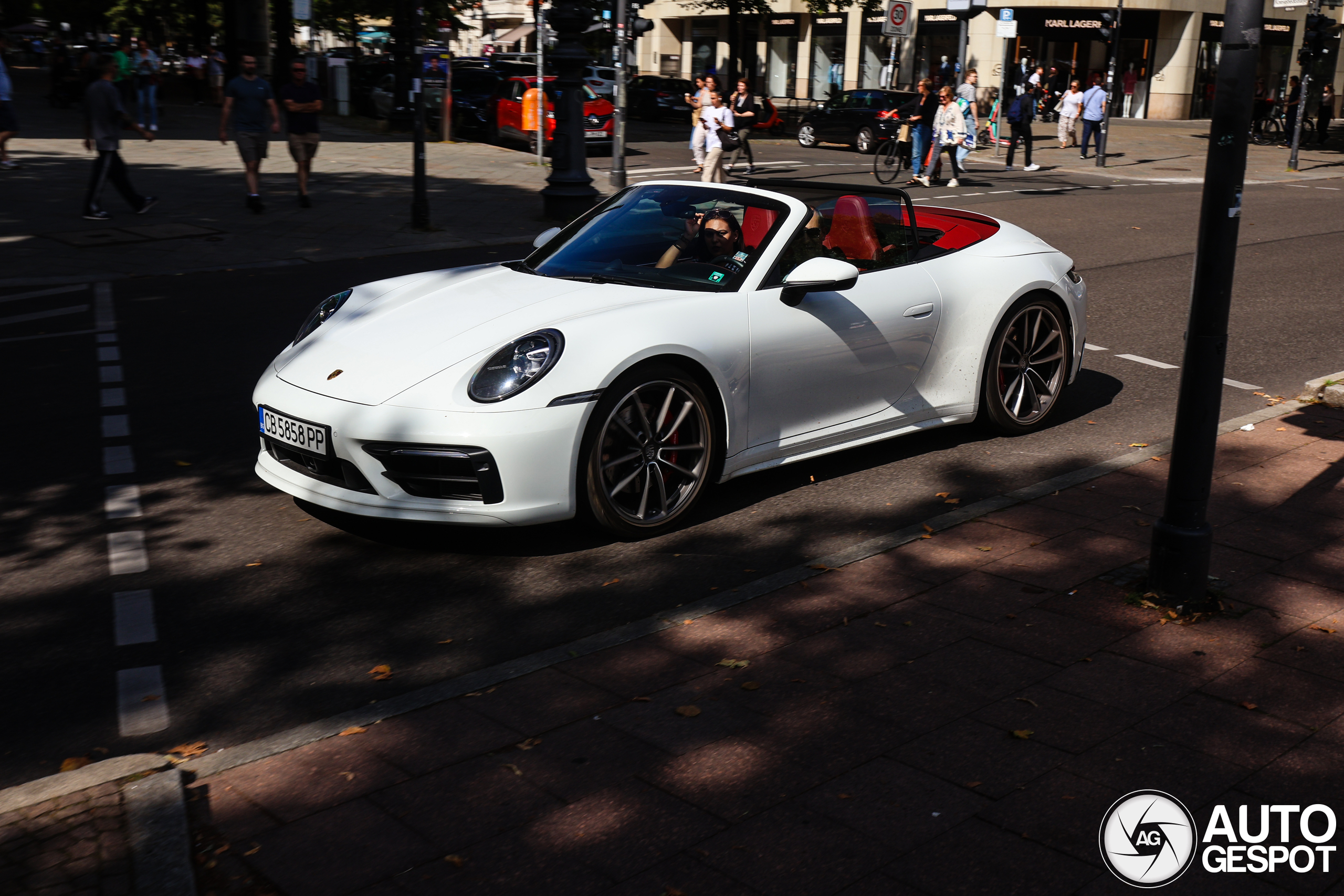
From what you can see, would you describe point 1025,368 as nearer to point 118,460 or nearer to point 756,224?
point 756,224

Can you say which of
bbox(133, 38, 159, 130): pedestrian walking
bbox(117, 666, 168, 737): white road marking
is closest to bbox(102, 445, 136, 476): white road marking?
bbox(117, 666, 168, 737): white road marking

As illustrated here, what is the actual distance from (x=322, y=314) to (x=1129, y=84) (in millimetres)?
47174

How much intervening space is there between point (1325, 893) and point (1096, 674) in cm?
114

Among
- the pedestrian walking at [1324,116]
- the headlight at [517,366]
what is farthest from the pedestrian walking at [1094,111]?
the headlight at [517,366]

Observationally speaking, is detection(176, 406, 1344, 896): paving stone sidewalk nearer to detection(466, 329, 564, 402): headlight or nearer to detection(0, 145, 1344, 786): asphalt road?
detection(0, 145, 1344, 786): asphalt road

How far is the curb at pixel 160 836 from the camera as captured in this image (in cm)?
280

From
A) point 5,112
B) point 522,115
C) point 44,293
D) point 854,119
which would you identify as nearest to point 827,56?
point 854,119

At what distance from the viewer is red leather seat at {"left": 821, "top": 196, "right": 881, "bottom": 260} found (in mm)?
6000

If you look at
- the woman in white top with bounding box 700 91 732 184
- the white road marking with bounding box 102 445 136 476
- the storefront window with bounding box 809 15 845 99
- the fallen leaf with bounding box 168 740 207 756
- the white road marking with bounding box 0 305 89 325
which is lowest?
the fallen leaf with bounding box 168 740 207 756

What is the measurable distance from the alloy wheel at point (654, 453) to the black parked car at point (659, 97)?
36413mm

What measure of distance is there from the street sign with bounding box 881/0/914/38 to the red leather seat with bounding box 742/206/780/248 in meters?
23.3

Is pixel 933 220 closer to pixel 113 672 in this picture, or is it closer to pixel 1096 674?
pixel 1096 674

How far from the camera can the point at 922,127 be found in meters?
23.0

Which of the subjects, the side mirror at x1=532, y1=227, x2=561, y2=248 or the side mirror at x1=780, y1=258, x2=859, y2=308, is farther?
the side mirror at x1=532, y1=227, x2=561, y2=248
